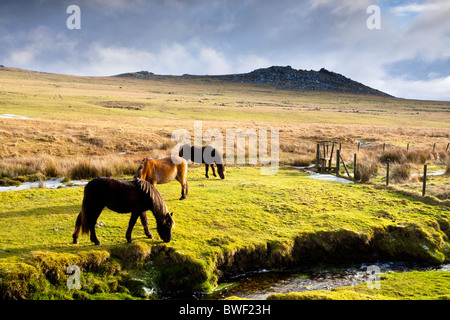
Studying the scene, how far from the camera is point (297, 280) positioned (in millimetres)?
8344

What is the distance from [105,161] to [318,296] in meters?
15.2

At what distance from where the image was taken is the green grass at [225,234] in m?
7.53

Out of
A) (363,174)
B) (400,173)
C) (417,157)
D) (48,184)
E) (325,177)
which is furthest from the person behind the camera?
(417,157)

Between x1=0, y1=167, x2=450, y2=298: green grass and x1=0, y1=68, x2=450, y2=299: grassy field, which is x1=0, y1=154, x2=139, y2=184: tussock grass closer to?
x1=0, y1=68, x2=450, y2=299: grassy field

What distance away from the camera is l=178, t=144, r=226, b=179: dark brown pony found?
16.4m

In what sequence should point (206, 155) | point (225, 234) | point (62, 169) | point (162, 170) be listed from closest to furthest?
point (225, 234) → point (162, 170) → point (206, 155) → point (62, 169)

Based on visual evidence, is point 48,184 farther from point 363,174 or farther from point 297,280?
point 363,174

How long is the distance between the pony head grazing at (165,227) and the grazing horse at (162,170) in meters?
2.27

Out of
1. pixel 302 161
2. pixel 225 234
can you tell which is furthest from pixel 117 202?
pixel 302 161

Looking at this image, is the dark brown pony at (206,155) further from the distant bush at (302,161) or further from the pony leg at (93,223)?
the pony leg at (93,223)

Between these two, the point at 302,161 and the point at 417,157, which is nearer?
the point at 302,161

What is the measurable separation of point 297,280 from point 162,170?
551cm

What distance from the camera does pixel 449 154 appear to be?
26.6 m
